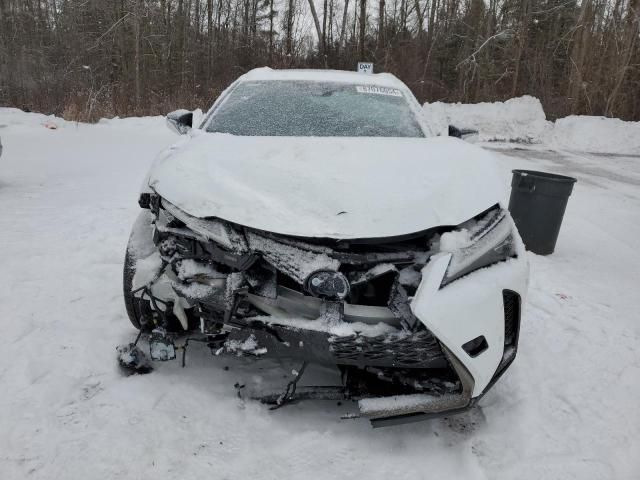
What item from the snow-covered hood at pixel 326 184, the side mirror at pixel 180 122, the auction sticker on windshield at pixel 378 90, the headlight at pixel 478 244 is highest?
the auction sticker on windshield at pixel 378 90

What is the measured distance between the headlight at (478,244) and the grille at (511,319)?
19 cm

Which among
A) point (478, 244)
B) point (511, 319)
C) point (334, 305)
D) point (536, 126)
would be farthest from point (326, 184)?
point (536, 126)

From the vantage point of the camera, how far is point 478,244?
80.5 inches

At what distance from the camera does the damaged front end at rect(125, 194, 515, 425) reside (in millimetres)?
1837

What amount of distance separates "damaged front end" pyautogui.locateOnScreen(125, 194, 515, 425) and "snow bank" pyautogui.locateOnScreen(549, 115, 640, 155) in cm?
A: 1501

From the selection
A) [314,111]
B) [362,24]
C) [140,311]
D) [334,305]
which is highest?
[362,24]

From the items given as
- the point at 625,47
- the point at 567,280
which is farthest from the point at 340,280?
the point at 625,47

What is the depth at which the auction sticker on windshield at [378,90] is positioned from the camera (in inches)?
148

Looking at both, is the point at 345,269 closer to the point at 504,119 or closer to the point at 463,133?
the point at 463,133

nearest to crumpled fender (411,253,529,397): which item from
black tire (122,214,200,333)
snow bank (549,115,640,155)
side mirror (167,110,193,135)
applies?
black tire (122,214,200,333)

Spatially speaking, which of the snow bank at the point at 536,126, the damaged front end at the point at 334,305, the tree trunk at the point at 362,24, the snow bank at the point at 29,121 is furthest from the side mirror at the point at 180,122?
the tree trunk at the point at 362,24

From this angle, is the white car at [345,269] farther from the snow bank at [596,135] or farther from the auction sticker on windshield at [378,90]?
the snow bank at [596,135]

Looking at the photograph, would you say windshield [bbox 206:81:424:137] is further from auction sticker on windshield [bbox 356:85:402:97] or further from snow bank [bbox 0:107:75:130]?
snow bank [bbox 0:107:75:130]

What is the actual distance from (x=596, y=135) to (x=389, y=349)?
16.5 m
